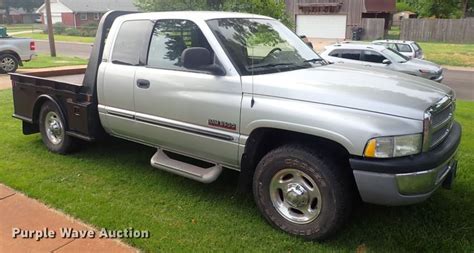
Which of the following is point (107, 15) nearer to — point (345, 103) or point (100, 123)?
point (100, 123)

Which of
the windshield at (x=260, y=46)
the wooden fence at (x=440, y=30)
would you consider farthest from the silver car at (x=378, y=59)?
the wooden fence at (x=440, y=30)

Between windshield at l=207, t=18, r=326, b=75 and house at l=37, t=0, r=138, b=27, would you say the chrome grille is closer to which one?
windshield at l=207, t=18, r=326, b=75

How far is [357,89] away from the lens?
357cm

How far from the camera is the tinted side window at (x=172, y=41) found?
4367mm

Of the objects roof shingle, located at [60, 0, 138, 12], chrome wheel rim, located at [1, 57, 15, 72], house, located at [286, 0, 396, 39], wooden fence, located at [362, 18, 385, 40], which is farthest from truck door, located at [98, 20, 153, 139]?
roof shingle, located at [60, 0, 138, 12]

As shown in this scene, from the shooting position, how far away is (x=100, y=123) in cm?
529

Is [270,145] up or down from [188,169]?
up

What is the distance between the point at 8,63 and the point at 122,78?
13.4 m

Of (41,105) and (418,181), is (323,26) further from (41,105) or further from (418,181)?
(418,181)

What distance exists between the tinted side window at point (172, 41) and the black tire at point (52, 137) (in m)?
1.78

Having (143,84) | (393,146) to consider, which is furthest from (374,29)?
(393,146)

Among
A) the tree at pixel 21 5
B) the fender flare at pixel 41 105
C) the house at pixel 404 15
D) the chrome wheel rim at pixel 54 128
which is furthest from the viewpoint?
the tree at pixel 21 5

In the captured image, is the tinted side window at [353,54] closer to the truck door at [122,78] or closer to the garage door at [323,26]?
the truck door at [122,78]

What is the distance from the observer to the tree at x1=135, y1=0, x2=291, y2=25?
11.6 m
